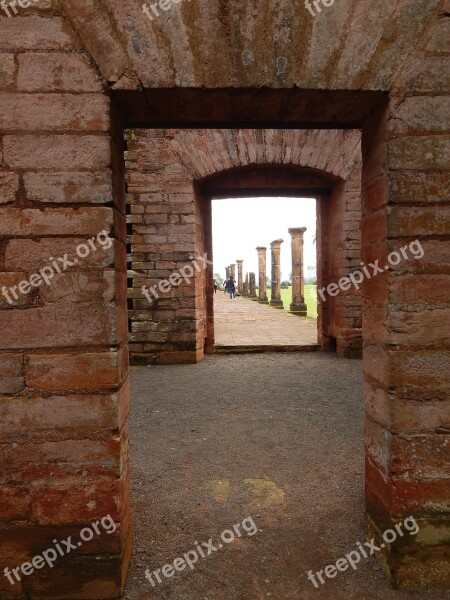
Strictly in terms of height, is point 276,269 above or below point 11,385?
above

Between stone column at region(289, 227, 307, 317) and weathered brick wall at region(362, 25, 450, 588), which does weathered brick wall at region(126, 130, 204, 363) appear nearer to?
weathered brick wall at region(362, 25, 450, 588)

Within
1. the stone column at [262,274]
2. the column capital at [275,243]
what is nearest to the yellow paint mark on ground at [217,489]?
the column capital at [275,243]

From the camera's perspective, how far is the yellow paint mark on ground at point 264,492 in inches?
99.3

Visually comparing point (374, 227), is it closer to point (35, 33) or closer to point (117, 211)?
point (117, 211)

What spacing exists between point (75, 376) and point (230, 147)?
16.7 feet

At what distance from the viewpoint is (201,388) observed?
16.4 ft

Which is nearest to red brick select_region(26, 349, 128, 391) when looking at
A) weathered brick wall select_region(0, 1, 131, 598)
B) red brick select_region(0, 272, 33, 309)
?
weathered brick wall select_region(0, 1, 131, 598)

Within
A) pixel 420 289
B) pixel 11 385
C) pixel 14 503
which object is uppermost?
pixel 420 289

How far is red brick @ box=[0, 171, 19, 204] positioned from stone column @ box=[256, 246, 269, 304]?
17.5 m

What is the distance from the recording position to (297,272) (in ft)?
46.8

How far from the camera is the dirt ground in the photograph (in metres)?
1.90

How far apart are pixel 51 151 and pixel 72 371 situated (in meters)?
1.00

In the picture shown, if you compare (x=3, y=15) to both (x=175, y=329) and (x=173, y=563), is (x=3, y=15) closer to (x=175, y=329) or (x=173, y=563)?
(x=173, y=563)

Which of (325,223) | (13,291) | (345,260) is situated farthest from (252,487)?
(325,223)
